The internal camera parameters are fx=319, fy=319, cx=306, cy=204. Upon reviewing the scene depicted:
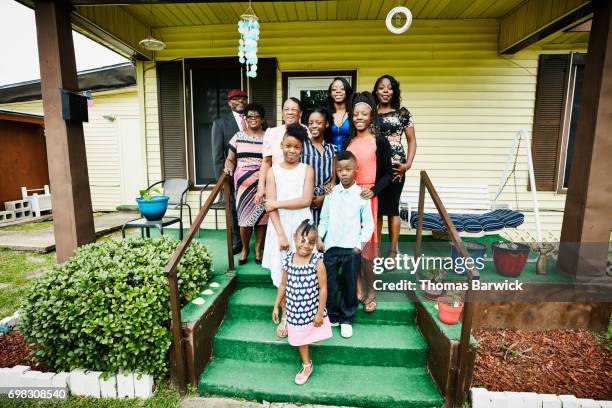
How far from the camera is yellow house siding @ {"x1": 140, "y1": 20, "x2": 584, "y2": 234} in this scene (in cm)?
448

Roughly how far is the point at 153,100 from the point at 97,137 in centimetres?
439

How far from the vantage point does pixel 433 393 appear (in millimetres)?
2135

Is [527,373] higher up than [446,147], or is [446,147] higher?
[446,147]

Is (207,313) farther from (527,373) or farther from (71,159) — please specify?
(527,373)

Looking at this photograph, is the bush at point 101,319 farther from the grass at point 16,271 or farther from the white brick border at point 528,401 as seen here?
the white brick border at point 528,401

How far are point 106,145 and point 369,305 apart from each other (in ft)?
27.1

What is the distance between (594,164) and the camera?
2777 mm

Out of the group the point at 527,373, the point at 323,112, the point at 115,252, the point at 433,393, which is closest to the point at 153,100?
the point at 115,252

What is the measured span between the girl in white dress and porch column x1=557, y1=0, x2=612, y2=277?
2.49 metres

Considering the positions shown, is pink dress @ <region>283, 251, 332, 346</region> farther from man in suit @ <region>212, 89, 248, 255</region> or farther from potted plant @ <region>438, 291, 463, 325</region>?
man in suit @ <region>212, 89, 248, 255</region>

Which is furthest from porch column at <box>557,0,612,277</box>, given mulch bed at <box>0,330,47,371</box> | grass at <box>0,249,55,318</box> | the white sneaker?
grass at <box>0,249,55,318</box>

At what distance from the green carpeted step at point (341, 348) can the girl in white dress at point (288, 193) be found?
0.14 meters

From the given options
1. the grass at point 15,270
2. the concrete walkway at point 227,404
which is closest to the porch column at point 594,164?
the concrete walkway at point 227,404

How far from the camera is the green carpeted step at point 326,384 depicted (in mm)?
2109
